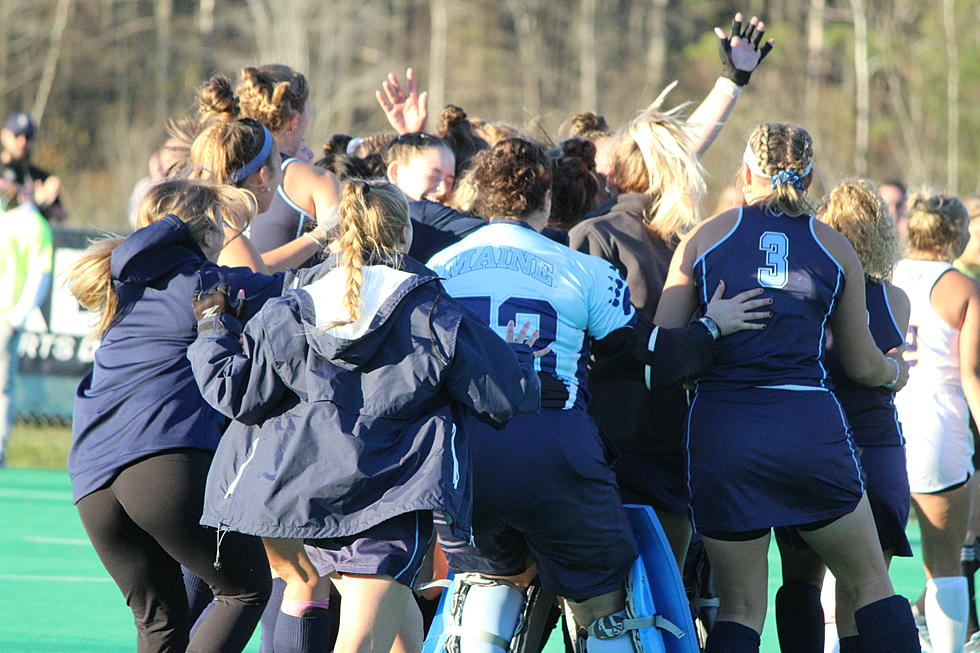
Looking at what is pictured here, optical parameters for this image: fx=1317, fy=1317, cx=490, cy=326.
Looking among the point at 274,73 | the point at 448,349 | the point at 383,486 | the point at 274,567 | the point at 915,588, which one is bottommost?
the point at 915,588

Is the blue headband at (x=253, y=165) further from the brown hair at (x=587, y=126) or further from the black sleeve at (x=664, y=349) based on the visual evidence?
the brown hair at (x=587, y=126)

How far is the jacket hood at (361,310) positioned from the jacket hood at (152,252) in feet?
1.57

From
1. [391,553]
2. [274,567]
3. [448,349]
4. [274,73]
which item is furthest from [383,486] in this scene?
[274,73]

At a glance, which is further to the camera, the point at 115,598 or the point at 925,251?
the point at 115,598

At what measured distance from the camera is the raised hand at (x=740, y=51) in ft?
16.4

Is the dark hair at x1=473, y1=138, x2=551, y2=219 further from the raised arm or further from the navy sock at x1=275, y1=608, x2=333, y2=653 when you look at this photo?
the navy sock at x1=275, y1=608, x2=333, y2=653

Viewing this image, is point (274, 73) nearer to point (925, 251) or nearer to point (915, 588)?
point (925, 251)

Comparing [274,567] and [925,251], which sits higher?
[925,251]

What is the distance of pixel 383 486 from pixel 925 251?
9.60 feet

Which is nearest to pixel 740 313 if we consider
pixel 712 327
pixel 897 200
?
pixel 712 327

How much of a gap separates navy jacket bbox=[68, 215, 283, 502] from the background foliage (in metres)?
19.7

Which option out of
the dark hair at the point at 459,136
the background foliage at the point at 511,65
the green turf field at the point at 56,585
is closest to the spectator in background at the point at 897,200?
the green turf field at the point at 56,585

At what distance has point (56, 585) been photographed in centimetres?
656

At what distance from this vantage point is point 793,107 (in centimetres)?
2681
